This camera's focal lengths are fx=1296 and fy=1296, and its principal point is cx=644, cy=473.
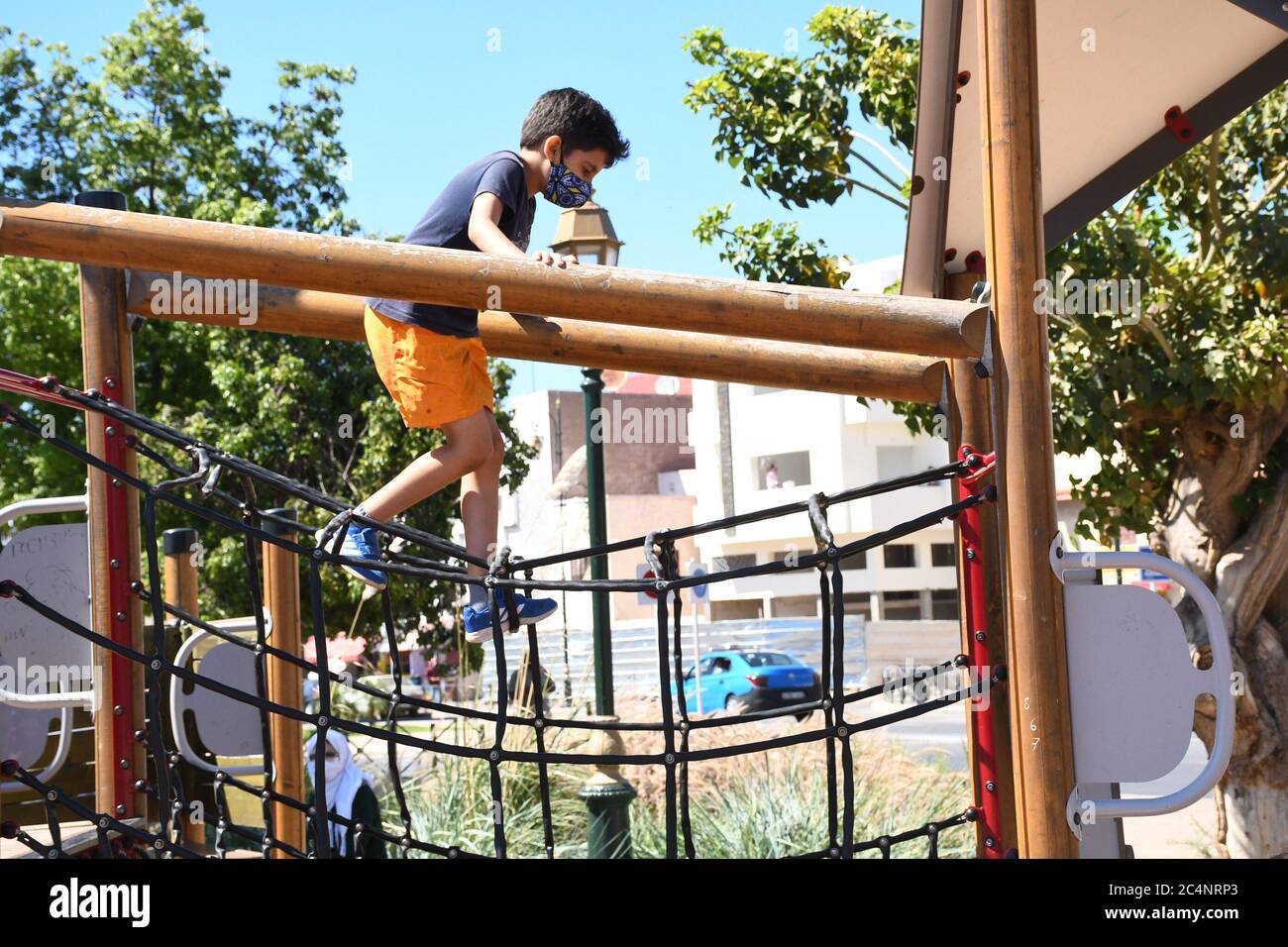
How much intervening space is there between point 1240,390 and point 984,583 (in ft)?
13.2

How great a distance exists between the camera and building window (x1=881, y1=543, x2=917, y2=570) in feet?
97.5

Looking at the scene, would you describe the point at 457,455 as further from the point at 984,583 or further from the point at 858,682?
the point at 858,682

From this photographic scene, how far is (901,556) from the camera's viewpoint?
30.2 metres

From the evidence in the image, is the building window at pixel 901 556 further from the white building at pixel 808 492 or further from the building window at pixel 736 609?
the building window at pixel 736 609

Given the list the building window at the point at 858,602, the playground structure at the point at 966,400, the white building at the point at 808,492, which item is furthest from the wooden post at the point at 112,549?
the building window at the point at 858,602

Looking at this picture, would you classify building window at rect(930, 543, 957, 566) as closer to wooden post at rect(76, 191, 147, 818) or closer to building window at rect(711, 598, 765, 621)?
building window at rect(711, 598, 765, 621)

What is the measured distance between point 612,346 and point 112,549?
1172 mm

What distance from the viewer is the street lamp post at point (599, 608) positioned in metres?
5.46

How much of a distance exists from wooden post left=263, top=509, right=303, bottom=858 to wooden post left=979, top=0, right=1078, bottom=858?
9.59 feet

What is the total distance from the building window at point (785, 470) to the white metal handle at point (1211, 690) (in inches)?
1128

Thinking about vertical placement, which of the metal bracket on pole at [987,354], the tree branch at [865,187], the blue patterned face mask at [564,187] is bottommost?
the metal bracket on pole at [987,354]

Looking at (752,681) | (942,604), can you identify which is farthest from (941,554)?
(752,681)

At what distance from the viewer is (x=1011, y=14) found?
208 cm
